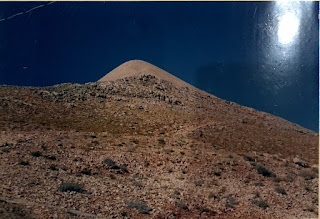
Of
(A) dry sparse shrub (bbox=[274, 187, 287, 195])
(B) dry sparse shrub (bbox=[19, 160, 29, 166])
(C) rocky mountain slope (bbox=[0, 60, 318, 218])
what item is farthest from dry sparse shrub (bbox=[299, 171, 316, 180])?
(B) dry sparse shrub (bbox=[19, 160, 29, 166])

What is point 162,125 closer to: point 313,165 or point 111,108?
point 111,108

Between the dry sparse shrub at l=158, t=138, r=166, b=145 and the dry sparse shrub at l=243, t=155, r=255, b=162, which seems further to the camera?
the dry sparse shrub at l=158, t=138, r=166, b=145

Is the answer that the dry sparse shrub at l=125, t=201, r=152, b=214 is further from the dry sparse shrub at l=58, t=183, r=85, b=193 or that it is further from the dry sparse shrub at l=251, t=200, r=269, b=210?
the dry sparse shrub at l=251, t=200, r=269, b=210

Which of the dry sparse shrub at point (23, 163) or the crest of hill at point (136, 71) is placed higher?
the crest of hill at point (136, 71)

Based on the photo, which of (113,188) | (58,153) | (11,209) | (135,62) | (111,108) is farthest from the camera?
(135,62)

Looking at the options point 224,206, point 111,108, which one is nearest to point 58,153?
point 224,206

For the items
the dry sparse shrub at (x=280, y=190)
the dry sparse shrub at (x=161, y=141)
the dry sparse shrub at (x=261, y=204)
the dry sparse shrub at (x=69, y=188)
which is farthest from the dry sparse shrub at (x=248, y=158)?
the dry sparse shrub at (x=69, y=188)

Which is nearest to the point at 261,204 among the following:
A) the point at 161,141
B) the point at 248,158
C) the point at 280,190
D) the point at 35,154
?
the point at 280,190

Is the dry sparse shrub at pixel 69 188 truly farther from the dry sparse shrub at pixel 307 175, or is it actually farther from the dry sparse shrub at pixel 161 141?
the dry sparse shrub at pixel 307 175
